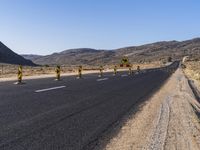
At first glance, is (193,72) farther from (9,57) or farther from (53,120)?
(9,57)

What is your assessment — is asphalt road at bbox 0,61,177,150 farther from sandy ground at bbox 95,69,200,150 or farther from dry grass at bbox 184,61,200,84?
dry grass at bbox 184,61,200,84

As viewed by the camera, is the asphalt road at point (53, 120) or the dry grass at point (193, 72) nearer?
the asphalt road at point (53, 120)

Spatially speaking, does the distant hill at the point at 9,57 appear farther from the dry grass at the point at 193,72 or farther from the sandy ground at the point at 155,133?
the sandy ground at the point at 155,133

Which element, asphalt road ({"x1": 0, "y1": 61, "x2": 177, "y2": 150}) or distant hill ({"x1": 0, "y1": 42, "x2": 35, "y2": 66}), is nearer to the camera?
asphalt road ({"x1": 0, "y1": 61, "x2": 177, "y2": 150})

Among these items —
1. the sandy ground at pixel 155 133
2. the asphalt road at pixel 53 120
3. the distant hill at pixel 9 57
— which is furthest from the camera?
the distant hill at pixel 9 57

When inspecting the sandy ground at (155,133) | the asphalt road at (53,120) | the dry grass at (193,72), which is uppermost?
the asphalt road at (53,120)

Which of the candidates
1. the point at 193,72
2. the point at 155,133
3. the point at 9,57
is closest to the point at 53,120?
the point at 155,133

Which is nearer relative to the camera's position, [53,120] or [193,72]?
[53,120]

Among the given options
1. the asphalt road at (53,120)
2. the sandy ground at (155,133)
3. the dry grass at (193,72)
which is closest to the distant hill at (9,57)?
the dry grass at (193,72)

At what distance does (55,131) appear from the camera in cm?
739

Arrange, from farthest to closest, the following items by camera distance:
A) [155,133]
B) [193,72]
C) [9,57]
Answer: [9,57] → [193,72] → [155,133]

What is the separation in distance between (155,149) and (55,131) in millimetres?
1764

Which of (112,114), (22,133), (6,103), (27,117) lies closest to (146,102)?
(112,114)

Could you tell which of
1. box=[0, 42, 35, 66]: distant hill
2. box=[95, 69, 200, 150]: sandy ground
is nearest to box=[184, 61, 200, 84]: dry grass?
box=[95, 69, 200, 150]: sandy ground
